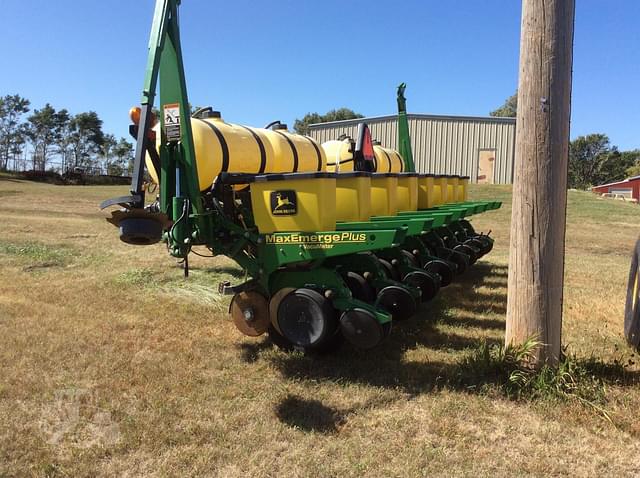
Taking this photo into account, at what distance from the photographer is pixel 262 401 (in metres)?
3.53

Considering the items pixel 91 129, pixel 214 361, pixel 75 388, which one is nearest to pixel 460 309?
pixel 214 361

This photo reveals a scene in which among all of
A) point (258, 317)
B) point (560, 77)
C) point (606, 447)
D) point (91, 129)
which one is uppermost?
point (91, 129)

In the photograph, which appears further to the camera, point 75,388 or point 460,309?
point 460,309

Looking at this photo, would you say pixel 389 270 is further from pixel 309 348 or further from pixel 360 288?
pixel 309 348

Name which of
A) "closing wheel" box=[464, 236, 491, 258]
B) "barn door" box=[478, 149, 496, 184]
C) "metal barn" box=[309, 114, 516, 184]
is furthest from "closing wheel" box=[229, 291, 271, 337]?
"barn door" box=[478, 149, 496, 184]

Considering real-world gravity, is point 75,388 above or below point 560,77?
below

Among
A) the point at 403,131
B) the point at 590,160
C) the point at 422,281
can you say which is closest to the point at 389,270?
the point at 422,281

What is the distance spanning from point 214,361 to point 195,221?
3.66 ft

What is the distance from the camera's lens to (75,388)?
3.70 metres

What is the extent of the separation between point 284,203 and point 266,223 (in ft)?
0.81

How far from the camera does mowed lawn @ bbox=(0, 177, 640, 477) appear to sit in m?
2.82

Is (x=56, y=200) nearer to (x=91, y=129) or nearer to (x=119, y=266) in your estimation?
(x=119, y=266)

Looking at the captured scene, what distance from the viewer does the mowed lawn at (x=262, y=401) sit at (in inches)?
111

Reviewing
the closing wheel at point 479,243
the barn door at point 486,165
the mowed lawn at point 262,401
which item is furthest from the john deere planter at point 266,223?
the barn door at point 486,165
